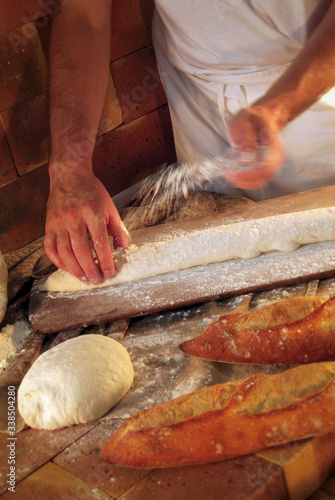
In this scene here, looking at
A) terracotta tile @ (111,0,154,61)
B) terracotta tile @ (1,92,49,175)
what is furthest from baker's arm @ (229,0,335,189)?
terracotta tile @ (111,0,154,61)

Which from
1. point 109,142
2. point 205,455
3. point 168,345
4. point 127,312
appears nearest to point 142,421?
point 205,455

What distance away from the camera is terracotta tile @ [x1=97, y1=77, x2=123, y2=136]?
2873 mm

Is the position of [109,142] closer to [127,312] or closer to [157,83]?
[157,83]

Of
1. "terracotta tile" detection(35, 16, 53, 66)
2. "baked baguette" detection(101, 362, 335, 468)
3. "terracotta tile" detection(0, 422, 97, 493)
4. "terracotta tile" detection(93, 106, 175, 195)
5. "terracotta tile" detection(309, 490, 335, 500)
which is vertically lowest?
"terracotta tile" detection(93, 106, 175, 195)

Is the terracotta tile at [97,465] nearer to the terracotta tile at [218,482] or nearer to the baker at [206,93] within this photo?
the terracotta tile at [218,482]

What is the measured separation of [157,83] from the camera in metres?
3.15

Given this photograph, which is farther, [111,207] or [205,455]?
[111,207]

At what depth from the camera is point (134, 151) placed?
10.3 ft

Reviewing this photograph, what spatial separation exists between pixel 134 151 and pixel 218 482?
95.7 inches

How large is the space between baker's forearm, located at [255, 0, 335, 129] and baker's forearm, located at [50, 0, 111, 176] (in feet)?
2.48

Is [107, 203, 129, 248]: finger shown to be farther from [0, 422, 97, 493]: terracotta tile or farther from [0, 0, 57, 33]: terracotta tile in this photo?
[0, 0, 57, 33]: terracotta tile

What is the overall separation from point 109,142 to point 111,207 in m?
1.22

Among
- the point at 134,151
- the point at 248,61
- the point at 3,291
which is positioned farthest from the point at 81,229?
the point at 134,151

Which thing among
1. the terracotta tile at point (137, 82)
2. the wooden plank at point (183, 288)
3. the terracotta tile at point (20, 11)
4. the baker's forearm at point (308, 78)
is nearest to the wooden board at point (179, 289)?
the wooden plank at point (183, 288)
